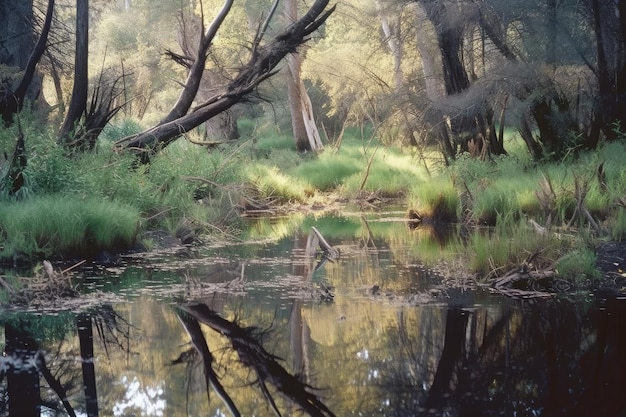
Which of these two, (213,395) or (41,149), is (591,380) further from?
(41,149)

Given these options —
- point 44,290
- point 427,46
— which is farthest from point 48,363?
point 427,46

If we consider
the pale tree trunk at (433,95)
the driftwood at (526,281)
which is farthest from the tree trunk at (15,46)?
the driftwood at (526,281)

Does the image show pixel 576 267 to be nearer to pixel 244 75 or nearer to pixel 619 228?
pixel 619 228

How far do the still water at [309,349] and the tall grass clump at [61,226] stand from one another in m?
0.92

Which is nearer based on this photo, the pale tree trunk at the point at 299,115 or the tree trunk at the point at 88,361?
the tree trunk at the point at 88,361

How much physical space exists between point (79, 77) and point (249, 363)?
766 centimetres

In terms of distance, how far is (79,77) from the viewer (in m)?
12.2

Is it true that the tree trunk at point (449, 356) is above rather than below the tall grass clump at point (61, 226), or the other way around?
below

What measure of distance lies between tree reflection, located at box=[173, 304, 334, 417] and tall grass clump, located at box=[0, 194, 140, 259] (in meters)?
3.03

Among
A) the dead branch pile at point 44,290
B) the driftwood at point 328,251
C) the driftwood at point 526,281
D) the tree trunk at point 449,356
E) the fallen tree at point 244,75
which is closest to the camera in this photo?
the tree trunk at point 449,356

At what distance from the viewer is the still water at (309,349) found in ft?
15.8

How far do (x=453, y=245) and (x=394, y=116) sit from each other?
6814 mm

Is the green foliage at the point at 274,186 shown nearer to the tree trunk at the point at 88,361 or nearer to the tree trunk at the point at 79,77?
the tree trunk at the point at 79,77

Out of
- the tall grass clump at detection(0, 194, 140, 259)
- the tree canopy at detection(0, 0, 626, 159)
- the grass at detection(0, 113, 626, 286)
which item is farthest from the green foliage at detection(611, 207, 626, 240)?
the tall grass clump at detection(0, 194, 140, 259)
